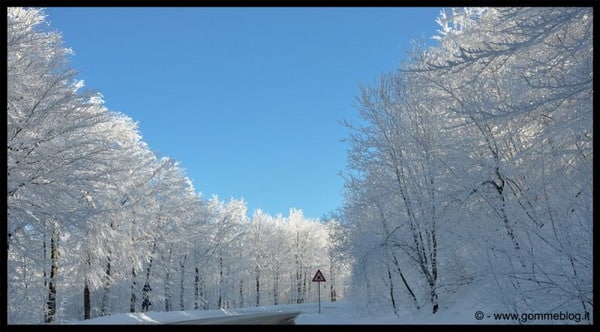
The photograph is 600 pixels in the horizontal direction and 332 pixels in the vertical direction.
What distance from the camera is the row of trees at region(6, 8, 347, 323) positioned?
952 centimetres

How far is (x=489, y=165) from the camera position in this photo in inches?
405

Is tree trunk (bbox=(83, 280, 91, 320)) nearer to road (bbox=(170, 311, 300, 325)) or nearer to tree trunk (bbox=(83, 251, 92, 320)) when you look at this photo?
tree trunk (bbox=(83, 251, 92, 320))

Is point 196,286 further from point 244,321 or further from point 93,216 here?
point 93,216

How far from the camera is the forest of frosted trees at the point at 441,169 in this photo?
21.0 feet

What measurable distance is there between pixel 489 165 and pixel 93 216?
915cm

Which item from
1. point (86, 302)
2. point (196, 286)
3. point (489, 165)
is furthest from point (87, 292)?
point (489, 165)

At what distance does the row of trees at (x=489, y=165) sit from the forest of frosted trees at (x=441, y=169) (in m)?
0.05

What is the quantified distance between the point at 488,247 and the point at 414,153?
600cm

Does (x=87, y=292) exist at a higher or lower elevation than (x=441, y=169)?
lower

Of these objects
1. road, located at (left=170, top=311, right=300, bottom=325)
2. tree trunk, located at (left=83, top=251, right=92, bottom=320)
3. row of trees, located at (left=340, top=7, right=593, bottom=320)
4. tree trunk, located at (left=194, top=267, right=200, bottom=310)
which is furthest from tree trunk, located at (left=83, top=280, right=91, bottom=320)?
tree trunk, located at (left=194, top=267, right=200, bottom=310)

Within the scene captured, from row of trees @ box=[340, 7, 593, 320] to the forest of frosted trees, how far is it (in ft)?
0.15

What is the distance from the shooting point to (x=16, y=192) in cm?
949

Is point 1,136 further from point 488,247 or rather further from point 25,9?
point 488,247

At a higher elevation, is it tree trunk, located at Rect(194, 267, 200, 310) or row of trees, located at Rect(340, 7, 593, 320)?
row of trees, located at Rect(340, 7, 593, 320)
